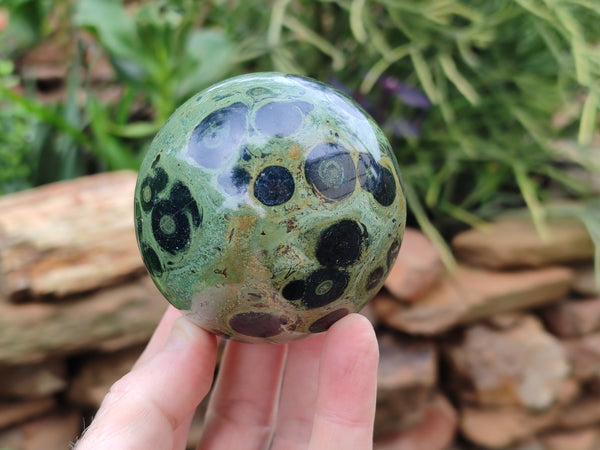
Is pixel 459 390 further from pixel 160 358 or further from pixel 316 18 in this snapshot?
pixel 316 18

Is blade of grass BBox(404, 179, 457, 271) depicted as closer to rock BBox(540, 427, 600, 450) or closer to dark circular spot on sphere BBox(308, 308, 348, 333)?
rock BBox(540, 427, 600, 450)

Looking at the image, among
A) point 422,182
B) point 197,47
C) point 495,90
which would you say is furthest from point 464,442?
point 197,47

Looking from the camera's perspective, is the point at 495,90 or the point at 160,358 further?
the point at 495,90

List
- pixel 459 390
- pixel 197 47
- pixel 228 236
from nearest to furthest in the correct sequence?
pixel 228 236 → pixel 459 390 → pixel 197 47

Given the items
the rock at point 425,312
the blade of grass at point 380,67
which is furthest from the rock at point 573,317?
the blade of grass at point 380,67

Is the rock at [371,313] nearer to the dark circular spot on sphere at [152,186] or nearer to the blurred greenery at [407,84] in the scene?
the blurred greenery at [407,84]

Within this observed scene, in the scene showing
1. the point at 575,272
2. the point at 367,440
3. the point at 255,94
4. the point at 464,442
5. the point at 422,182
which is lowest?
the point at 464,442

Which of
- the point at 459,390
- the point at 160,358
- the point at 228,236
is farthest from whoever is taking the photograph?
the point at 459,390
